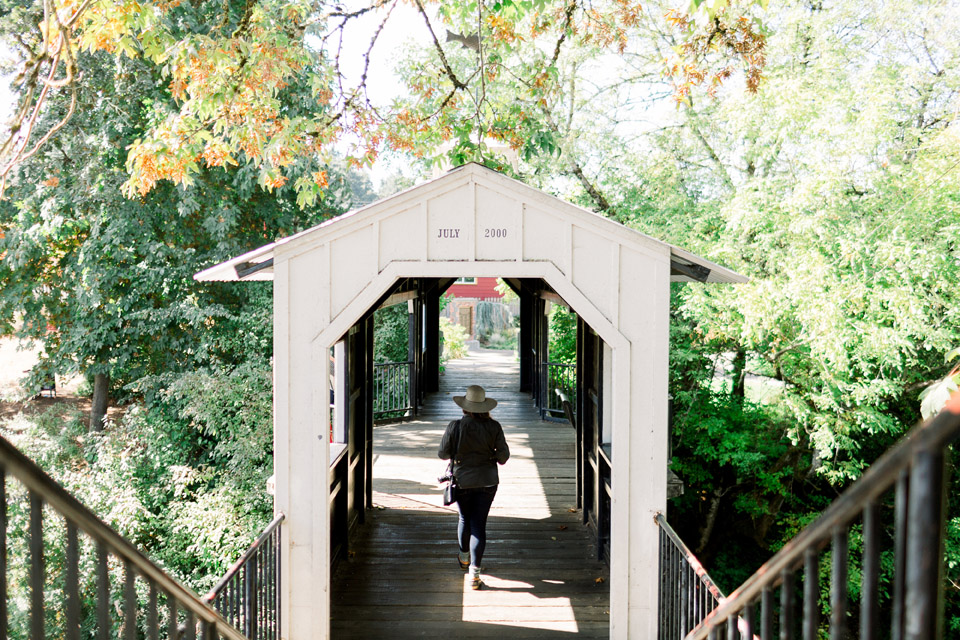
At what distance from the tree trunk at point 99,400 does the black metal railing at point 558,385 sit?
34.1ft

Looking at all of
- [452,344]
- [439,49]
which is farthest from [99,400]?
[439,49]

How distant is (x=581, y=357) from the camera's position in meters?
8.15

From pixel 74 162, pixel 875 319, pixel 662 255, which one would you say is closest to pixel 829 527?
pixel 662 255

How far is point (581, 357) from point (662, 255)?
3.25 metres

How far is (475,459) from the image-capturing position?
6.04 metres

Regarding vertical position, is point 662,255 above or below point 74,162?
below

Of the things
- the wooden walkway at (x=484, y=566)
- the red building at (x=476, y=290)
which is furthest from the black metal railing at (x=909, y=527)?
the red building at (x=476, y=290)

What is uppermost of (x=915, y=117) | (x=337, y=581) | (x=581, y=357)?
(x=915, y=117)

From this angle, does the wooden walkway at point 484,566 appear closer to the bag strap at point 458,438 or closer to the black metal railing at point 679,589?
the black metal railing at point 679,589

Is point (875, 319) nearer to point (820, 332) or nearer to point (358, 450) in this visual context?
point (820, 332)

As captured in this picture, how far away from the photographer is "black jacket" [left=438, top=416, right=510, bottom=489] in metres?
6.02

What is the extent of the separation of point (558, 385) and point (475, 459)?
8837 mm

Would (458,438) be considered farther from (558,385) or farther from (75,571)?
(558,385)

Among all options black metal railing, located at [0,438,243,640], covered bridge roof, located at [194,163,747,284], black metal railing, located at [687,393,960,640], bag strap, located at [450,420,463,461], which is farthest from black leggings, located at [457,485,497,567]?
black metal railing, located at [687,393,960,640]
